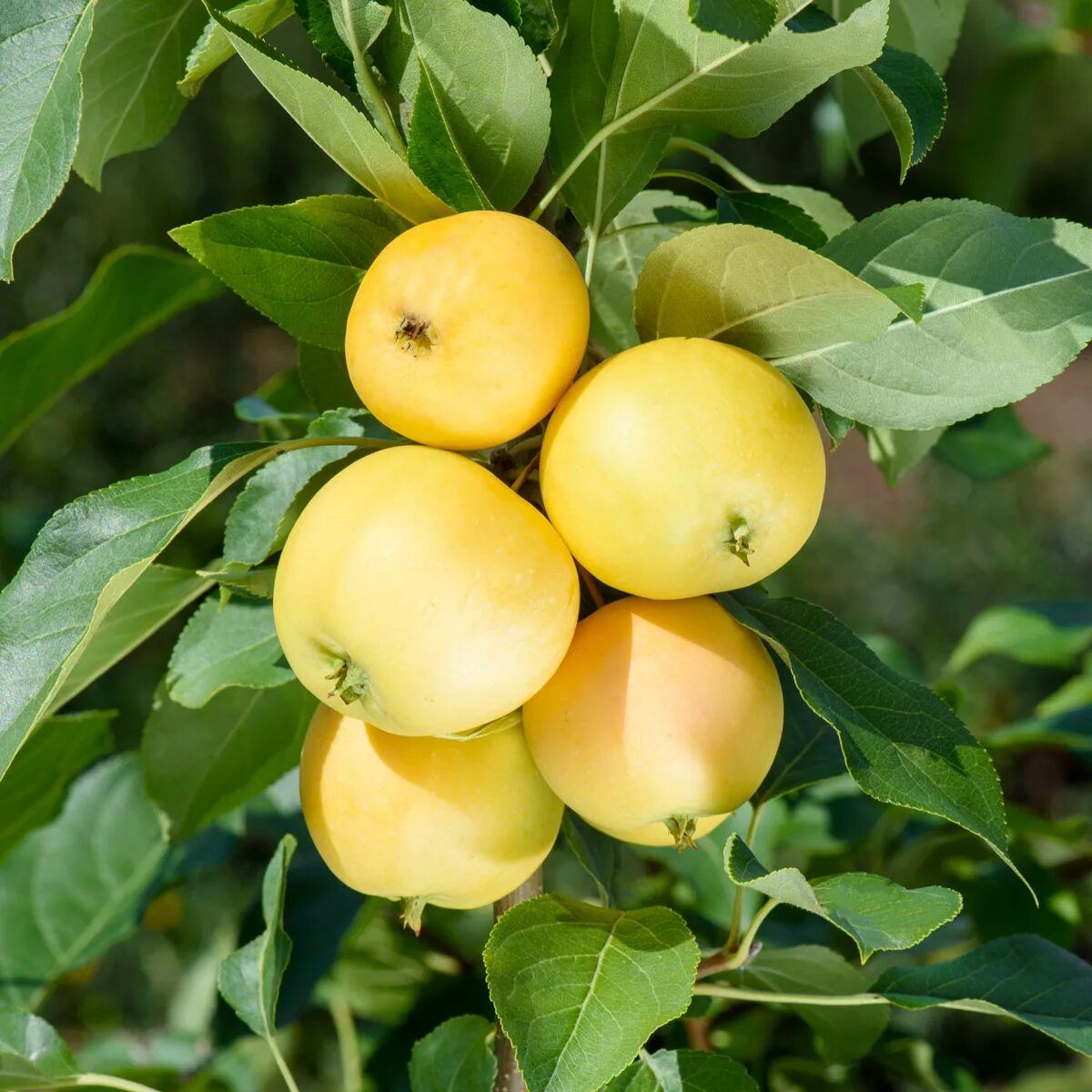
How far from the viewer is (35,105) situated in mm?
341

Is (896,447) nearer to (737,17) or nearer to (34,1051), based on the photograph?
(737,17)

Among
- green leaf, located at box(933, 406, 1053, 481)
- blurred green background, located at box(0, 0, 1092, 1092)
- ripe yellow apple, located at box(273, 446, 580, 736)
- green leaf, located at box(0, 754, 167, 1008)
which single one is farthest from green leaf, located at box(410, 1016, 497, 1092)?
blurred green background, located at box(0, 0, 1092, 1092)

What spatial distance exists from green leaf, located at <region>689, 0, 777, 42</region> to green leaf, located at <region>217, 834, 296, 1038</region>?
0.95ft

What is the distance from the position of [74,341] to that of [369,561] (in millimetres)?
Result: 368

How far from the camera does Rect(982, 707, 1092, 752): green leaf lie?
664 mm

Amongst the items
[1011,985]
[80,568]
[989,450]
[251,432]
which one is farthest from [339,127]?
[251,432]

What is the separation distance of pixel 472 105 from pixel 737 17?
8cm

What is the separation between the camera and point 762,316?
331 millimetres

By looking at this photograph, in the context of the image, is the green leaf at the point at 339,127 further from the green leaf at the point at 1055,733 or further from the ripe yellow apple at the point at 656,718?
the green leaf at the point at 1055,733

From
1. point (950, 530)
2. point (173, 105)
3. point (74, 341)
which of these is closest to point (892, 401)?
point (173, 105)

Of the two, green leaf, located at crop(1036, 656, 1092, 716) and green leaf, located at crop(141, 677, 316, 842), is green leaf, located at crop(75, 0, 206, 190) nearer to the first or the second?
green leaf, located at crop(141, 677, 316, 842)

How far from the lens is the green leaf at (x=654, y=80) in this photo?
0.32 metres

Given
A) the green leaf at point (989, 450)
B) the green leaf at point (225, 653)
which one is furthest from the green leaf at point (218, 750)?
the green leaf at point (989, 450)

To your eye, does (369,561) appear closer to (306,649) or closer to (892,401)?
(306,649)
